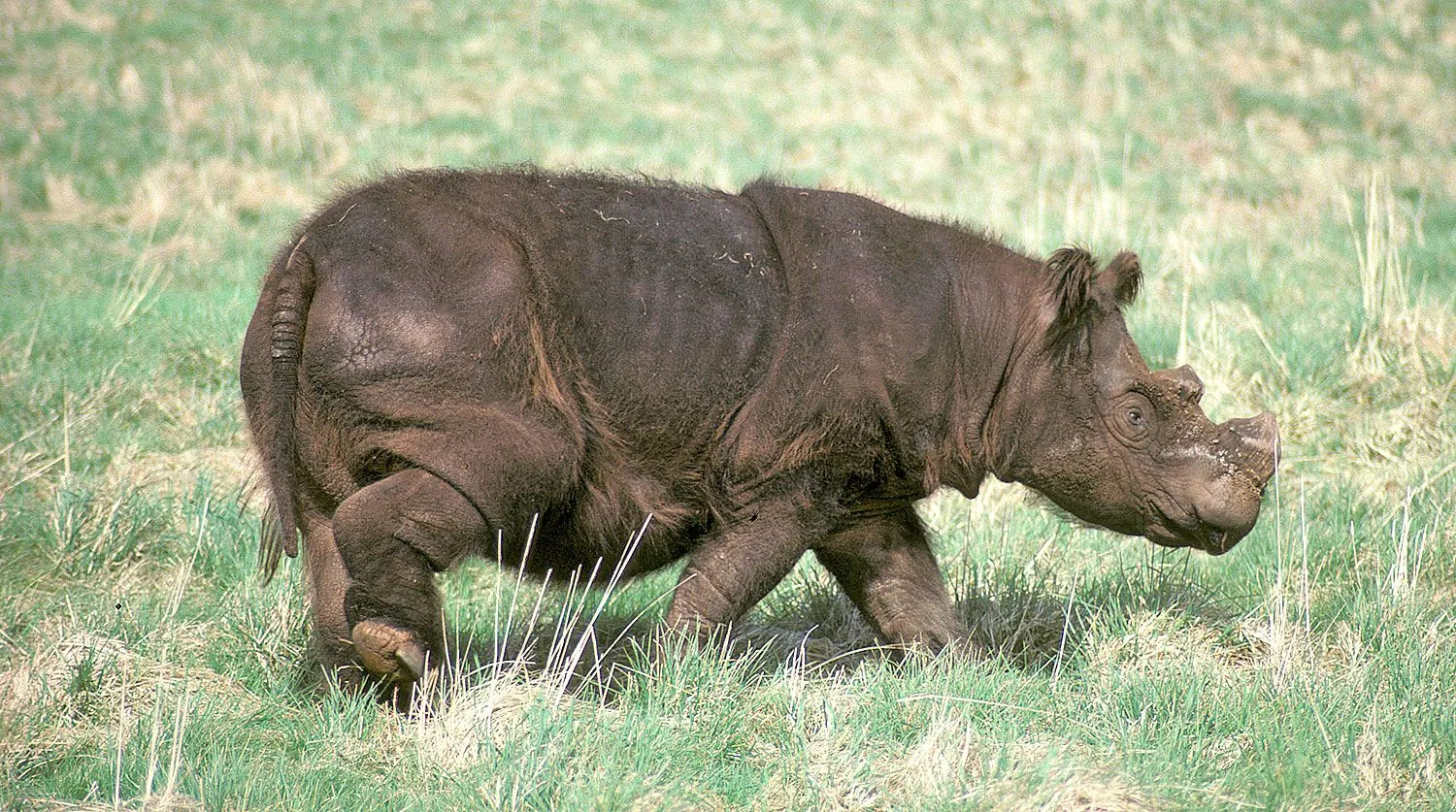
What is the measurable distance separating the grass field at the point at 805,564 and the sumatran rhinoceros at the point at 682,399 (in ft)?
1.18

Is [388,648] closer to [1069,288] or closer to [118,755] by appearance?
[118,755]

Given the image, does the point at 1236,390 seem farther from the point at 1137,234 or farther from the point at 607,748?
the point at 607,748

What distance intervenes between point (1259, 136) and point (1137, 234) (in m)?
4.51

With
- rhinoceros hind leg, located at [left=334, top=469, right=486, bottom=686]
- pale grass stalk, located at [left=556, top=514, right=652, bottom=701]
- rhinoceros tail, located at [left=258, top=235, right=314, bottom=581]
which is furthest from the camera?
pale grass stalk, located at [left=556, top=514, right=652, bottom=701]

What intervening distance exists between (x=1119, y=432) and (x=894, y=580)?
3.22 feet

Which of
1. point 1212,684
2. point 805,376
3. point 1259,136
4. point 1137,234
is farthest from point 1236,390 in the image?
point 1259,136

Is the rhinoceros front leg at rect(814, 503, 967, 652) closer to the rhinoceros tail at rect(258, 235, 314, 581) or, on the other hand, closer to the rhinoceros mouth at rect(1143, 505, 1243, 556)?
the rhinoceros mouth at rect(1143, 505, 1243, 556)

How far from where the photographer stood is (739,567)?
4.96m

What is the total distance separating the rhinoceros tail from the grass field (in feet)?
2.37

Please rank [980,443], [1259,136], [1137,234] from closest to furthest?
[980,443]
[1137,234]
[1259,136]

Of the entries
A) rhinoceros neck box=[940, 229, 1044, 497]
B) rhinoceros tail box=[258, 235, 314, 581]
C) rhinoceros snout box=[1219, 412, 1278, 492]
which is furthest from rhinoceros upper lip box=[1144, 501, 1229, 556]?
rhinoceros tail box=[258, 235, 314, 581]

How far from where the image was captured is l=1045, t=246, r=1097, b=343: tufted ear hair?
5.12m

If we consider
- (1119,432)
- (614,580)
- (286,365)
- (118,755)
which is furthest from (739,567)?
(118,755)

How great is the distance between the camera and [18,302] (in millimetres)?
9273
